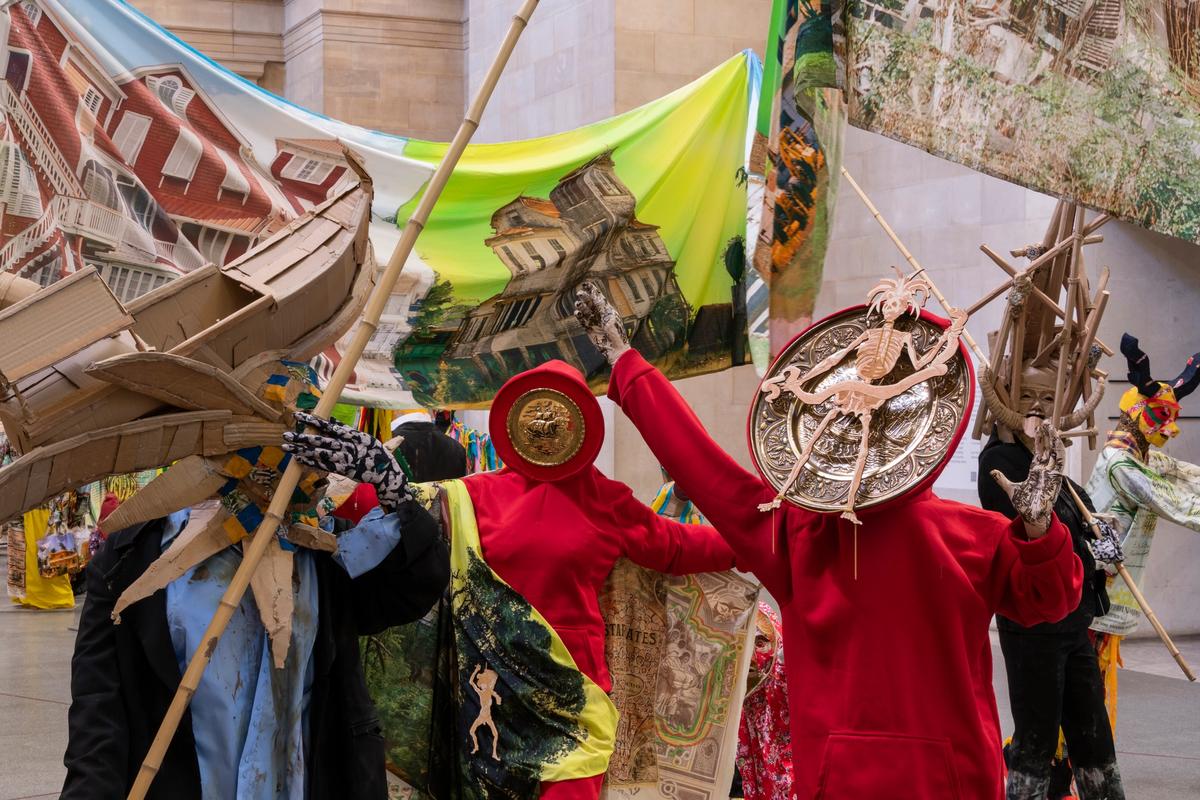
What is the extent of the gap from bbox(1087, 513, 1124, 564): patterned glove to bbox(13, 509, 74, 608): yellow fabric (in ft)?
42.1

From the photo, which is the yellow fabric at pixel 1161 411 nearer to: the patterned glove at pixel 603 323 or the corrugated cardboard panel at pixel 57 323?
the patterned glove at pixel 603 323

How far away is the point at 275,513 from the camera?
3.46m

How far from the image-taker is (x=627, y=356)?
4203 mm

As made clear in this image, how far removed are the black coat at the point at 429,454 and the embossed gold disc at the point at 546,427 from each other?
1552 mm

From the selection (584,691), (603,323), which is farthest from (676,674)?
(603,323)

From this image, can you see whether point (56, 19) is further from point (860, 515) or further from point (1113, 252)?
point (1113, 252)

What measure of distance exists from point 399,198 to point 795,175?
238 cm

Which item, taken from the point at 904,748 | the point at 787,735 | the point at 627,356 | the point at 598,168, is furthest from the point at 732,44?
the point at 904,748

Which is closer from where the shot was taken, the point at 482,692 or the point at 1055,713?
the point at 482,692

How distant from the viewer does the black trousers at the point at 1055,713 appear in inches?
245

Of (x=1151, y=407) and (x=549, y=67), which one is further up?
(x=549, y=67)

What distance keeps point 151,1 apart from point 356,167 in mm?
20225

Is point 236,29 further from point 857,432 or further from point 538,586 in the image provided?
point 857,432

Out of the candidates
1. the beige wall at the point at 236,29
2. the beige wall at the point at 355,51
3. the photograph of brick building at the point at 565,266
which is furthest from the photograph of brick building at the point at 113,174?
→ the beige wall at the point at 236,29
